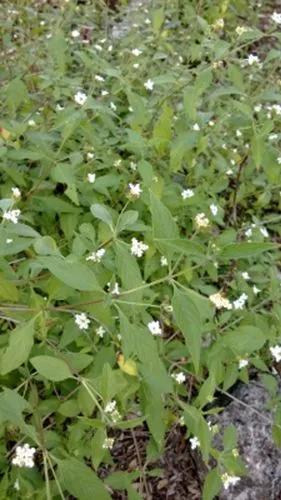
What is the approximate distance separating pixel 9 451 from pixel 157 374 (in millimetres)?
764

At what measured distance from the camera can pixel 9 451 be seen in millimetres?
2105

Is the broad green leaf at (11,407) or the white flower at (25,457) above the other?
the broad green leaf at (11,407)

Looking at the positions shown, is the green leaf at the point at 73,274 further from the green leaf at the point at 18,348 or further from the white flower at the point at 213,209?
the white flower at the point at 213,209

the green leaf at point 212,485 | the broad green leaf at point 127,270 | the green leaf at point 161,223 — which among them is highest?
the green leaf at point 161,223

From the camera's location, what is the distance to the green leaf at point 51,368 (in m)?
1.65

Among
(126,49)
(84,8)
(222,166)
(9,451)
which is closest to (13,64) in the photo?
(126,49)

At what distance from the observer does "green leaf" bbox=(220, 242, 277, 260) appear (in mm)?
1480

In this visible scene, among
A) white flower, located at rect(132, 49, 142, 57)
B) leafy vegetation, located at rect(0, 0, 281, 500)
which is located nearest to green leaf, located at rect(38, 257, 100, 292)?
leafy vegetation, located at rect(0, 0, 281, 500)

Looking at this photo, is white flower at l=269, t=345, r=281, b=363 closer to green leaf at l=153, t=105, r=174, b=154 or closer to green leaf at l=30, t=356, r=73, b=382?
green leaf at l=153, t=105, r=174, b=154

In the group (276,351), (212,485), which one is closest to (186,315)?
(212,485)

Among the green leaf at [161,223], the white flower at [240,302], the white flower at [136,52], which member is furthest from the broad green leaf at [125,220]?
the white flower at [136,52]

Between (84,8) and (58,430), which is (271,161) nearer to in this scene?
(58,430)

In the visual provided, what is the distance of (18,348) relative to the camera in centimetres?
158

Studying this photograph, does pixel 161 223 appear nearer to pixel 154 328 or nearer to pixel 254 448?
pixel 154 328
